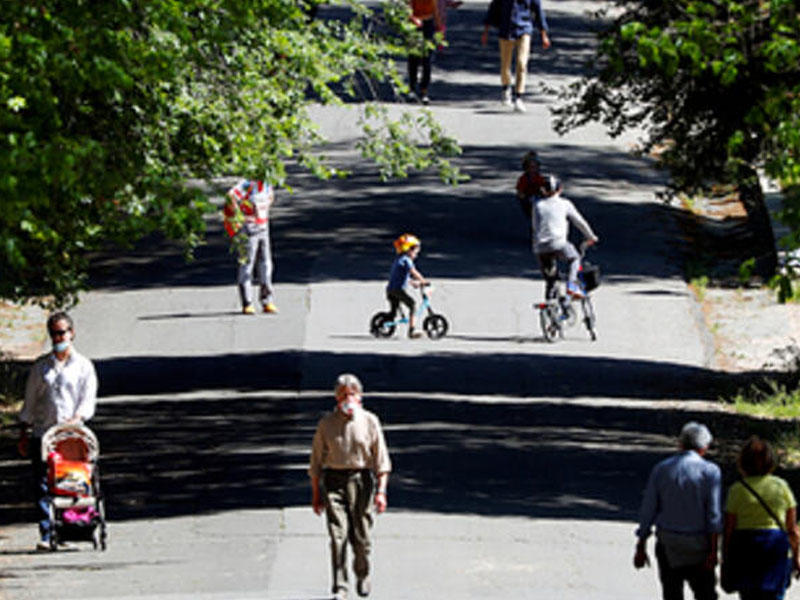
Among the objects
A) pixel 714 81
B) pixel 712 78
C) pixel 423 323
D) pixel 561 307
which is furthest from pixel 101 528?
pixel 561 307

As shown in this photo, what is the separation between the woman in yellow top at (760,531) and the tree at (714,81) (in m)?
3.80

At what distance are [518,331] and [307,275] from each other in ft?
12.0

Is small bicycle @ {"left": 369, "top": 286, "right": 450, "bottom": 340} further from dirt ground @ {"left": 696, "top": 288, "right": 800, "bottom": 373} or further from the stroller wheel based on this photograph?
the stroller wheel

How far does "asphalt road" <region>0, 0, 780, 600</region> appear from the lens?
14.4m

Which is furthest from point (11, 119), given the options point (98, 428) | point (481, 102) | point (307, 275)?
point (481, 102)

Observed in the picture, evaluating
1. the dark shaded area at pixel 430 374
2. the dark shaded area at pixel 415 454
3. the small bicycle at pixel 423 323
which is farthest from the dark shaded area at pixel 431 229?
the dark shaded area at pixel 415 454

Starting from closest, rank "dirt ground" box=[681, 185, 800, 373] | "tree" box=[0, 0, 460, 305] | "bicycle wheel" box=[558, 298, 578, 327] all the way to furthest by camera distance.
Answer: "tree" box=[0, 0, 460, 305] < "bicycle wheel" box=[558, 298, 578, 327] < "dirt ground" box=[681, 185, 800, 373]

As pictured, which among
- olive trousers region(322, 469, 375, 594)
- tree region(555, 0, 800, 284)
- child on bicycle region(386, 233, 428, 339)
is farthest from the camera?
child on bicycle region(386, 233, 428, 339)

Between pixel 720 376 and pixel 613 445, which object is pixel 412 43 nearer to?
pixel 613 445

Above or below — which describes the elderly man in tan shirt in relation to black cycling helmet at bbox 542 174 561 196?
above

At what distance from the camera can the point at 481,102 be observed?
3744cm

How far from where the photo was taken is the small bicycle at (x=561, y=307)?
78.8ft

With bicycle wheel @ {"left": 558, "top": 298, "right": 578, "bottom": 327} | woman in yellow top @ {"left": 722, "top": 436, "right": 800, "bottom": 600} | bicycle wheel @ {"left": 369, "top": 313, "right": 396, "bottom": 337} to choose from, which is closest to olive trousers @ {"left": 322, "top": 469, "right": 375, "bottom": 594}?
woman in yellow top @ {"left": 722, "top": 436, "right": 800, "bottom": 600}

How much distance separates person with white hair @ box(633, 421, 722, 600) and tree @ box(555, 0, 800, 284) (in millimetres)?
3801
